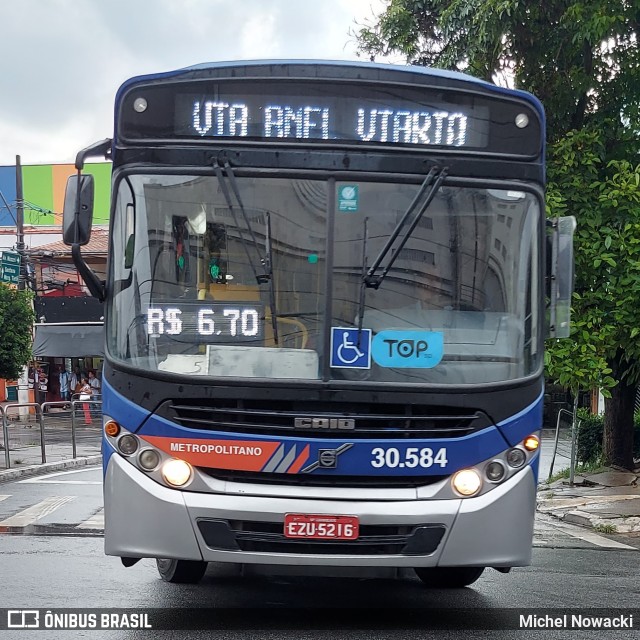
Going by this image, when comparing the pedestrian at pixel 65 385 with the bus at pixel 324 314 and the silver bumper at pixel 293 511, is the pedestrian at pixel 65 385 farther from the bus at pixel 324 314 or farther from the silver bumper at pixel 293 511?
the silver bumper at pixel 293 511

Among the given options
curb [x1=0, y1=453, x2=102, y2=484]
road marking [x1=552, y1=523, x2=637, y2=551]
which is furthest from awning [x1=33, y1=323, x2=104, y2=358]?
road marking [x1=552, y1=523, x2=637, y2=551]

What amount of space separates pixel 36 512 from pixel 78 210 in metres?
6.99

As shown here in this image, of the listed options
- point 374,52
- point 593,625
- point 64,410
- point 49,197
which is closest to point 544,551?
point 593,625

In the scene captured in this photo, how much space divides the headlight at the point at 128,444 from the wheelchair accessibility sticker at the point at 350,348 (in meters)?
1.25

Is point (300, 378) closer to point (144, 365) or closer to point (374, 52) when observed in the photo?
point (144, 365)

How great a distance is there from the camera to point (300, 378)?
5789 millimetres

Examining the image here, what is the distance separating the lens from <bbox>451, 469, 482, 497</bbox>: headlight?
18.9 feet

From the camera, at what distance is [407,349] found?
5.89 metres

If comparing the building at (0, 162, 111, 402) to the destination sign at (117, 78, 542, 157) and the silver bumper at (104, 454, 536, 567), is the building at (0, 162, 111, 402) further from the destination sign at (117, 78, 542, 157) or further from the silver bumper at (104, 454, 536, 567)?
the silver bumper at (104, 454, 536, 567)

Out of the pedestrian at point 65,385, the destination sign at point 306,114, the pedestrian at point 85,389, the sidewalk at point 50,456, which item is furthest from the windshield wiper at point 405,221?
the pedestrian at point 65,385

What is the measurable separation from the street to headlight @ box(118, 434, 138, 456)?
1.01m

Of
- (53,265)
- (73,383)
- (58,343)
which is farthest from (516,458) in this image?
(53,265)

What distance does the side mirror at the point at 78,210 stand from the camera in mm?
6168

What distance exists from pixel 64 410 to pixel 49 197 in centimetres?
2490
